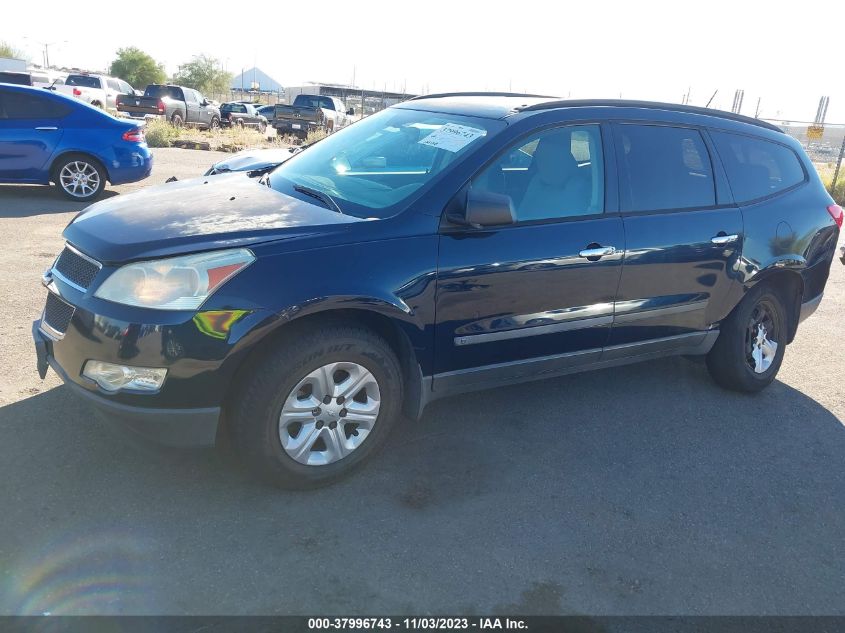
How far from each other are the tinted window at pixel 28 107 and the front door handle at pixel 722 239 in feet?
28.2

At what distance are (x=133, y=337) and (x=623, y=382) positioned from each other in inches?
135

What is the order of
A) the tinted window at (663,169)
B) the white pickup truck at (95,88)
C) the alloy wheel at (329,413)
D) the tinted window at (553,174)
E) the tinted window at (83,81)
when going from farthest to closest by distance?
the tinted window at (83,81), the white pickup truck at (95,88), the tinted window at (663,169), the tinted window at (553,174), the alloy wheel at (329,413)

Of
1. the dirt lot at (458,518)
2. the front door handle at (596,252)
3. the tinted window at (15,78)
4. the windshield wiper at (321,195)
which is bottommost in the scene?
the dirt lot at (458,518)

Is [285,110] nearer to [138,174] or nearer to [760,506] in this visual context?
[138,174]

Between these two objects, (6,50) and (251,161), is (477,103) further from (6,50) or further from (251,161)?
(6,50)

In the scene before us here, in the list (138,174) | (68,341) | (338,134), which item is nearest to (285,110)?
(138,174)

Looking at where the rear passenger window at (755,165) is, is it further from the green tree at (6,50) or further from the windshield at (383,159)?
the green tree at (6,50)

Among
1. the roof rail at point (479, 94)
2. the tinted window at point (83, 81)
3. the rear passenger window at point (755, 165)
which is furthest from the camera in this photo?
the tinted window at point (83, 81)

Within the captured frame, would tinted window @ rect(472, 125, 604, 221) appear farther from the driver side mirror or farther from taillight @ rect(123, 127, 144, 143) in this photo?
taillight @ rect(123, 127, 144, 143)

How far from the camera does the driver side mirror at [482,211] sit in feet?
11.5

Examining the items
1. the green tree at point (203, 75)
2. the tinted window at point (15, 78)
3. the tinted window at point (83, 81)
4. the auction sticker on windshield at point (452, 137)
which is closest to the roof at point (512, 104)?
the auction sticker on windshield at point (452, 137)

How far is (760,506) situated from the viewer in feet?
12.2

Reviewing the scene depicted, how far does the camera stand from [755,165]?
4957mm

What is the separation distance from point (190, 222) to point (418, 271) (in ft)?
3.54
